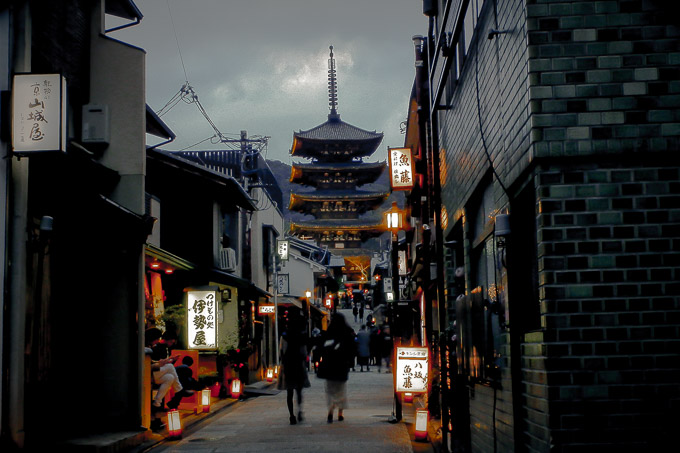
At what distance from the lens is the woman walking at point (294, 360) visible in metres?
13.5

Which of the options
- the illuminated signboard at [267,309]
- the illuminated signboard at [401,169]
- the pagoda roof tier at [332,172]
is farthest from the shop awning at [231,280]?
the pagoda roof tier at [332,172]

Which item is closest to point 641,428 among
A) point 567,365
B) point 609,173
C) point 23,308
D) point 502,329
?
point 567,365

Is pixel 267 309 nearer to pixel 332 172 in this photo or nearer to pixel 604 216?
pixel 604 216

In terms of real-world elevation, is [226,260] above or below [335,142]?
below

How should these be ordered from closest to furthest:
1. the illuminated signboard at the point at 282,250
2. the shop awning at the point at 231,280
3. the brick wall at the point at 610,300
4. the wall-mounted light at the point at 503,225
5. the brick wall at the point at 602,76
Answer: the brick wall at the point at 610,300 → the brick wall at the point at 602,76 → the wall-mounted light at the point at 503,225 → the shop awning at the point at 231,280 → the illuminated signboard at the point at 282,250

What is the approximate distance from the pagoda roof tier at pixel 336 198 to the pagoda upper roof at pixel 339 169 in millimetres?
1703

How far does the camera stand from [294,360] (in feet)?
Answer: 44.5

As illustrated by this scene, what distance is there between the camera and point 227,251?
25.1 metres

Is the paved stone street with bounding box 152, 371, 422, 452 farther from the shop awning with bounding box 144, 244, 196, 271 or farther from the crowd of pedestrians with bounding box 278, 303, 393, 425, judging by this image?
the shop awning with bounding box 144, 244, 196, 271

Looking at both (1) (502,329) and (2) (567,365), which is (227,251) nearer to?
(1) (502,329)

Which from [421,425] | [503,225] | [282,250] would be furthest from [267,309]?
[503,225]

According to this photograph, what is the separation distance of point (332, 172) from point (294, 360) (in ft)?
178

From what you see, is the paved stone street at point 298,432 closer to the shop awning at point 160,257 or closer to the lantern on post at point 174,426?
the lantern on post at point 174,426

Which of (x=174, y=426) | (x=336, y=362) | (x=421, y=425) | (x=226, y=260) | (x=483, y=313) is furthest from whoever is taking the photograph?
(x=226, y=260)
